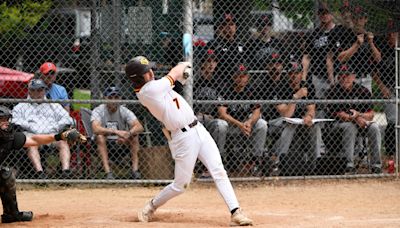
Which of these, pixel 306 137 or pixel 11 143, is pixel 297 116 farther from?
pixel 11 143

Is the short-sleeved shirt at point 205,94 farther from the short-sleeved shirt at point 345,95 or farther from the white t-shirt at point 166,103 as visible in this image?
the white t-shirt at point 166,103

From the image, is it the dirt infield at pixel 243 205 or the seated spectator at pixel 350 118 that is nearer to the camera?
the dirt infield at pixel 243 205

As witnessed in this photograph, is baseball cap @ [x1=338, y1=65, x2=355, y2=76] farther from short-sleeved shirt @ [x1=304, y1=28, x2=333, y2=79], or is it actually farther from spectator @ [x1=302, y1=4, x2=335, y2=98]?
short-sleeved shirt @ [x1=304, y1=28, x2=333, y2=79]

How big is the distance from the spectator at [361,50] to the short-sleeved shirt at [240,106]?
1281 millimetres

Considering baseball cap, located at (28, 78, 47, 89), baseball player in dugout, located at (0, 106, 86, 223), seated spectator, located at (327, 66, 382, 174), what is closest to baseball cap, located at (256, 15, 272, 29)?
seated spectator, located at (327, 66, 382, 174)

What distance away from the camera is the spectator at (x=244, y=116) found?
10336mm

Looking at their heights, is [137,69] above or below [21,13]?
above

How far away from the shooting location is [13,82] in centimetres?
1100

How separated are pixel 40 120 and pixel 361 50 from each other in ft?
13.2

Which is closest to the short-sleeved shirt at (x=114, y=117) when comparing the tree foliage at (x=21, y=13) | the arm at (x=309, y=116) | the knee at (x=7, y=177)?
the arm at (x=309, y=116)

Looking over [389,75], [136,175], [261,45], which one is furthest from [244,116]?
[389,75]

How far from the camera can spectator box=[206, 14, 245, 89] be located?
1041 cm

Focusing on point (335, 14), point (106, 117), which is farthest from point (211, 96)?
point (335, 14)

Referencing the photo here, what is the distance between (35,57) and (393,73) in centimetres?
452
